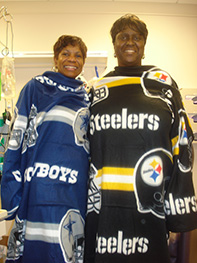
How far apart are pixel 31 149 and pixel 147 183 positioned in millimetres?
508

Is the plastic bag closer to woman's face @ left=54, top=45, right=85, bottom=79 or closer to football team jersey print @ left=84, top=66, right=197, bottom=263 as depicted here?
woman's face @ left=54, top=45, right=85, bottom=79

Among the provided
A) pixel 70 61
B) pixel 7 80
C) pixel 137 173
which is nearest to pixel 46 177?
pixel 137 173

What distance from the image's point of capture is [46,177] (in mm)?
855

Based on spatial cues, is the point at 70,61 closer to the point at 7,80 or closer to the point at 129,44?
the point at 129,44

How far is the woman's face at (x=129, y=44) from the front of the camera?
0.99m

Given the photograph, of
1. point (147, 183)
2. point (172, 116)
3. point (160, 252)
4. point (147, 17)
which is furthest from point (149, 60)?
point (160, 252)

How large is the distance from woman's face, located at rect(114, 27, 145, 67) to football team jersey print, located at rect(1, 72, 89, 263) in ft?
1.00

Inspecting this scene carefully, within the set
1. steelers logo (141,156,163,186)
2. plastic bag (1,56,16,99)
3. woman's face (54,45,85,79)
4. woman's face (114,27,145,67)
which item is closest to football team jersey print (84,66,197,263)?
steelers logo (141,156,163,186)

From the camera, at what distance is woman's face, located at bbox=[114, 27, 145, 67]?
3.23ft

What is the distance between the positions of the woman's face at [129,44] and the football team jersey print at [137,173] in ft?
0.35

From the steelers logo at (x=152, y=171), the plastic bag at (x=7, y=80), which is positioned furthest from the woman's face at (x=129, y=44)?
the plastic bag at (x=7, y=80)

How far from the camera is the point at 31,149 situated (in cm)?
92

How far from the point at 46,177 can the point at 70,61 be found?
1.95ft

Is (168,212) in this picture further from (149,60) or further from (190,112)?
(149,60)
